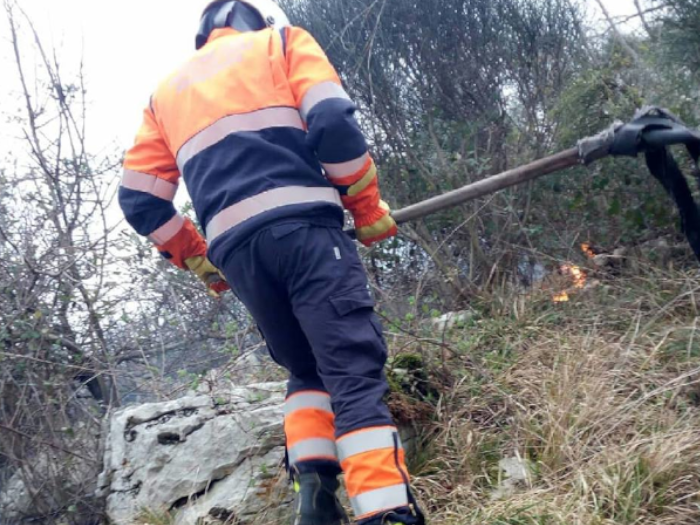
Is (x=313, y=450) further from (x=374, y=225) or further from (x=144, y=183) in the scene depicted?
(x=144, y=183)

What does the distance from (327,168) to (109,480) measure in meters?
2.23

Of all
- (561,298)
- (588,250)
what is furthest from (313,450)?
(588,250)

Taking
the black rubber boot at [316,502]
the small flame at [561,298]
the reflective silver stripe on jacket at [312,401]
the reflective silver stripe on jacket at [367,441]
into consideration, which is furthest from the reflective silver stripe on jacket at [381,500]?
the small flame at [561,298]

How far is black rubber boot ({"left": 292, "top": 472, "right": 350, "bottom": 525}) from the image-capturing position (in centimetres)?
279

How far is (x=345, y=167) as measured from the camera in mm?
2859

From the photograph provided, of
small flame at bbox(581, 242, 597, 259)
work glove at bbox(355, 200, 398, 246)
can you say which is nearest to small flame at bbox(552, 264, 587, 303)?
small flame at bbox(581, 242, 597, 259)

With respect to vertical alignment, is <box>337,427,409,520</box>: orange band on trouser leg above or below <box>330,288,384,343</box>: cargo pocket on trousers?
below

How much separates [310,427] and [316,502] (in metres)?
0.28

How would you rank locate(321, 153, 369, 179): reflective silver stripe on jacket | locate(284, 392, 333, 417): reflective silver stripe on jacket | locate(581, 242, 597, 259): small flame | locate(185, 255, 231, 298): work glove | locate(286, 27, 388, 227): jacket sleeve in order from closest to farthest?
locate(286, 27, 388, 227): jacket sleeve, locate(321, 153, 369, 179): reflective silver stripe on jacket, locate(284, 392, 333, 417): reflective silver stripe on jacket, locate(185, 255, 231, 298): work glove, locate(581, 242, 597, 259): small flame

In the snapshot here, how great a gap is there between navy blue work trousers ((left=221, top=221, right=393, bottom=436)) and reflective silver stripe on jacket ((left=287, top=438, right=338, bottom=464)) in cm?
27

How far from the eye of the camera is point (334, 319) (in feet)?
8.86

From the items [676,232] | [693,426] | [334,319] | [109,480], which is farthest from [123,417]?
[676,232]

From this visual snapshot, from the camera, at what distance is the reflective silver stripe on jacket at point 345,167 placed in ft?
9.36

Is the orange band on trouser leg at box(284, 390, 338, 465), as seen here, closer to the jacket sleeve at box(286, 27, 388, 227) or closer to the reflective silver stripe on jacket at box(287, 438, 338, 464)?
the reflective silver stripe on jacket at box(287, 438, 338, 464)
